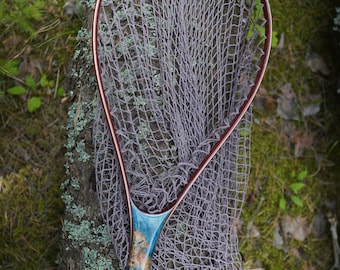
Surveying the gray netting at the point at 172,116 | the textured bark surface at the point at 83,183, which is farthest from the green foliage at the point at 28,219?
the gray netting at the point at 172,116

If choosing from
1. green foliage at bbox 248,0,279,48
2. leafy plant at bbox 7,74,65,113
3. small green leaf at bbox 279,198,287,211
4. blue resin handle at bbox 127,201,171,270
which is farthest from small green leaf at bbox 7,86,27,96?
small green leaf at bbox 279,198,287,211

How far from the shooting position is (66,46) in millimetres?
1993

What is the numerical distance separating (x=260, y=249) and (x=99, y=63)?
994 millimetres

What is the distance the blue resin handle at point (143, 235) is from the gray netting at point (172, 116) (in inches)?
1.9

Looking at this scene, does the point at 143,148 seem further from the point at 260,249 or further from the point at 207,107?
the point at 260,249

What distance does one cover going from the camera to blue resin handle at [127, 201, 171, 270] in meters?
1.50

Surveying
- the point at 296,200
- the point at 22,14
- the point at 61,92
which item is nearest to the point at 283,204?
the point at 296,200

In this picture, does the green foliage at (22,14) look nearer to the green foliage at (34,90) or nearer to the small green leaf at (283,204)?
the green foliage at (34,90)

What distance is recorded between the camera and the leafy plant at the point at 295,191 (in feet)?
6.83

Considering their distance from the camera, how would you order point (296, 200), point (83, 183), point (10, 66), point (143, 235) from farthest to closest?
point (296, 200) → point (10, 66) → point (83, 183) → point (143, 235)

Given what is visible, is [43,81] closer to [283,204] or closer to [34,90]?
[34,90]

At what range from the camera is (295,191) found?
6.88 ft

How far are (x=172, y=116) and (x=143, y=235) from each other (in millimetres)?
359

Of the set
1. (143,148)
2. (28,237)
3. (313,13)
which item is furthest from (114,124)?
(313,13)
